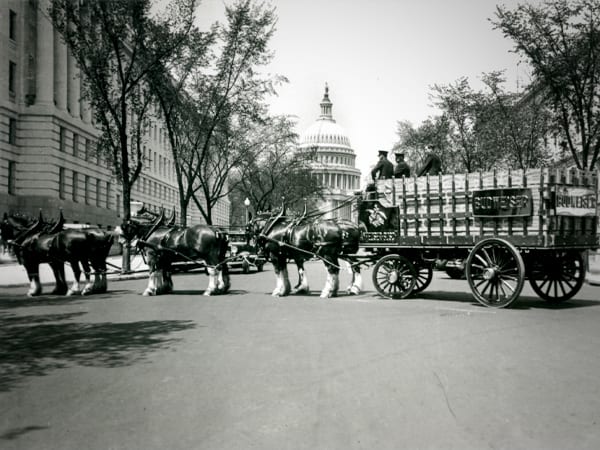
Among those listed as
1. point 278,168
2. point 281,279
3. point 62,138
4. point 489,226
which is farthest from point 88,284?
point 278,168

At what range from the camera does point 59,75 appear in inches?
1617

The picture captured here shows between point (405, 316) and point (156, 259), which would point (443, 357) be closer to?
point (405, 316)

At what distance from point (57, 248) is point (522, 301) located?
36.6 feet

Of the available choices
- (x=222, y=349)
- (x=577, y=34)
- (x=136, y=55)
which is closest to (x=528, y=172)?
(x=222, y=349)

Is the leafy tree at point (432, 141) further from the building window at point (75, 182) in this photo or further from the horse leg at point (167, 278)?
the building window at point (75, 182)

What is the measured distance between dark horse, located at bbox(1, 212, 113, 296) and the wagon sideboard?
7.03 m

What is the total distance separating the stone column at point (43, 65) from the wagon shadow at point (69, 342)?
102 feet

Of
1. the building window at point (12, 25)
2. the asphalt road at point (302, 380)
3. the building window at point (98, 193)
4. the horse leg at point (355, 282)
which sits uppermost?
the building window at point (12, 25)

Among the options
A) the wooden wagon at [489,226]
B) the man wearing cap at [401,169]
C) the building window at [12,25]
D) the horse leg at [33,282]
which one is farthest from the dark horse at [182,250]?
the building window at [12,25]

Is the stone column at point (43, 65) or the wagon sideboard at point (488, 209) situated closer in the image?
the wagon sideboard at point (488, 209)

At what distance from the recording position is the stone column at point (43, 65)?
38.6 m

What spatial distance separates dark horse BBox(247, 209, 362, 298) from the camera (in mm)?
14930

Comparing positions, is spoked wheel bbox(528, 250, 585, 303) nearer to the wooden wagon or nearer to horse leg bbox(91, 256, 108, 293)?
the wooden wagon

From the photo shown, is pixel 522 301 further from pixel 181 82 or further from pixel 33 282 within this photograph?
pixel 181 82
